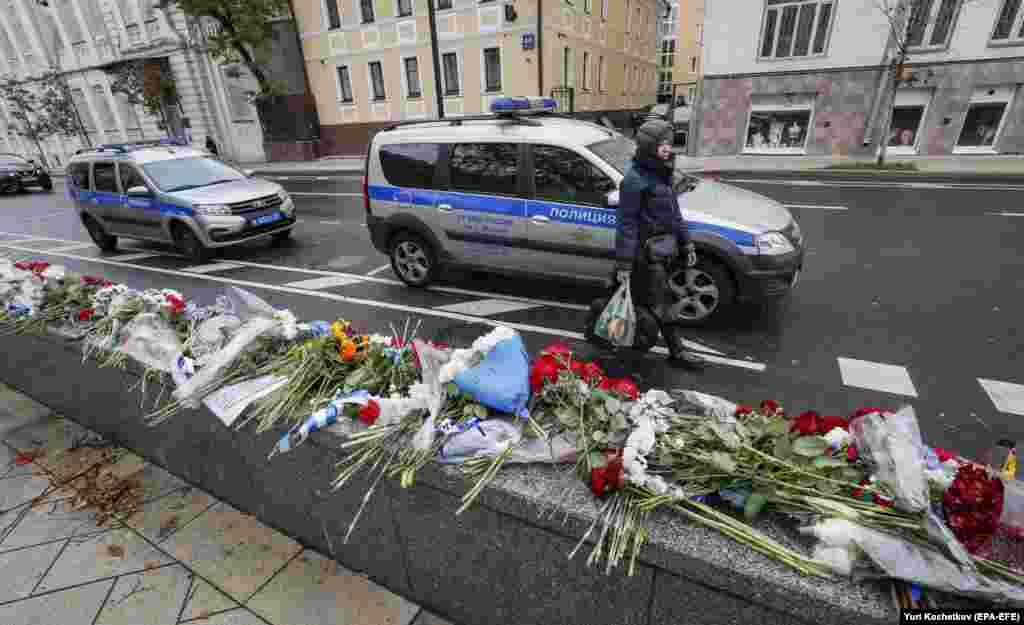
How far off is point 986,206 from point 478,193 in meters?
10.1

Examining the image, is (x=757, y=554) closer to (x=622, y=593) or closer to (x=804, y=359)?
(x=622, y=593)

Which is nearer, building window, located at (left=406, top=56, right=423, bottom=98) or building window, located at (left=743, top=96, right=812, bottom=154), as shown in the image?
building window, located at (left=743, top=96, right=812, bottom=154)

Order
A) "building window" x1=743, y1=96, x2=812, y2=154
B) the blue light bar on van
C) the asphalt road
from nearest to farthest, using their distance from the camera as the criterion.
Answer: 1. the asphalt road
2. the blue light bar on van
3. "building window" x1=743, y1=96, x2=812, y2=154

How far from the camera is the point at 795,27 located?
1638 cm

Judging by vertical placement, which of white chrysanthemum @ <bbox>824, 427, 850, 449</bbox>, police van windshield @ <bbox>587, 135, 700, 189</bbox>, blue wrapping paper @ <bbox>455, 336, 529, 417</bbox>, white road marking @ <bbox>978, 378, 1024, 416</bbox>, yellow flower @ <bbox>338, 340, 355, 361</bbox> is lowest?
white road marking @ <bbox>978, 378, 1024, 416</bbox>

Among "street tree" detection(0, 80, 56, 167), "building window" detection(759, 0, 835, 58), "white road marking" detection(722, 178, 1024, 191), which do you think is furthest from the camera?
"street tree" detection(0, 80, 56, 167)

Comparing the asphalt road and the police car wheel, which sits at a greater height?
the police car wheel

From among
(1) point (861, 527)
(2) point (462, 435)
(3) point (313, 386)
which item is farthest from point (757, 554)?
(3) point (313, 386)

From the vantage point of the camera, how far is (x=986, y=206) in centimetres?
928

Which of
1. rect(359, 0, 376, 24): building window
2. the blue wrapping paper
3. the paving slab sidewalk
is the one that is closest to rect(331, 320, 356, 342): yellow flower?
the blue wrapping paper

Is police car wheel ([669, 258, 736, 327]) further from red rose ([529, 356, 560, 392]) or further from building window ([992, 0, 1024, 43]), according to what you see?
building window ([992, 0, 1024, 43])

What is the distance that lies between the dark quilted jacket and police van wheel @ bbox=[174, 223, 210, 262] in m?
7.58

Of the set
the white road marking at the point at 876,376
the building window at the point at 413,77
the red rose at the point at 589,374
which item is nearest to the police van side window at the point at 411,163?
the red rose at the point at 589,374

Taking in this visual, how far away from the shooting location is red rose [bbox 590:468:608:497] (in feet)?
5.25
